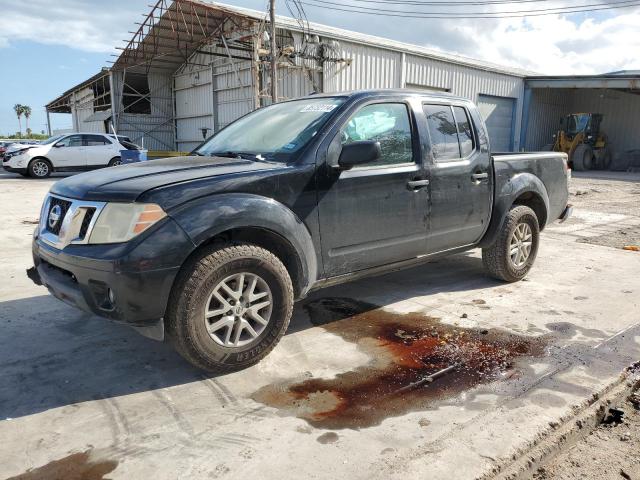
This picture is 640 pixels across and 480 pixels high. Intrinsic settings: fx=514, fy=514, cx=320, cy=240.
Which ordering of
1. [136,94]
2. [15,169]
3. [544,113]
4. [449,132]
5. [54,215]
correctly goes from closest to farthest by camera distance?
[54,215], [449,132], [15,169], [136,94], [544,113]

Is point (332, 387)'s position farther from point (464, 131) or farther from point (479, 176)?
point (464, 131)

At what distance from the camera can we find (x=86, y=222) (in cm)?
304

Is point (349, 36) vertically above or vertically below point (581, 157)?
above

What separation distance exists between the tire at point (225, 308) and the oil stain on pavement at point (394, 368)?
313mm

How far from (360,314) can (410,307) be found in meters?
0.49

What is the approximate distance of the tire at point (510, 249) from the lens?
16.6 ft

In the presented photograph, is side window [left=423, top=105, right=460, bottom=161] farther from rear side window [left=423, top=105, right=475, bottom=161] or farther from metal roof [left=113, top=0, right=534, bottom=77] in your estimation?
metal roof [left=113, top=0, right=534, bottom=77]

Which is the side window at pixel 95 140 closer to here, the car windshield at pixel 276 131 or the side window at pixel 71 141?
the side window at pixel 71 141

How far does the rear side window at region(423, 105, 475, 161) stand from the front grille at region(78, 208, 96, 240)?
270 cm

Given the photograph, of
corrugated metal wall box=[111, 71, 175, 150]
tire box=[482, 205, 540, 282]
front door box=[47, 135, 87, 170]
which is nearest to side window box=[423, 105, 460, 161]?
tire box=[482, 205, 540, 282]

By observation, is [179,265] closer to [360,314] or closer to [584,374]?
[360,314]

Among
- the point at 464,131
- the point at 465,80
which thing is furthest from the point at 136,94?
the point at 464,131

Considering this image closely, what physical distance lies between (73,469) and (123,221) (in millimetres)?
1284

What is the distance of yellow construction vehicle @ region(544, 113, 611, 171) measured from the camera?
25.1 m
